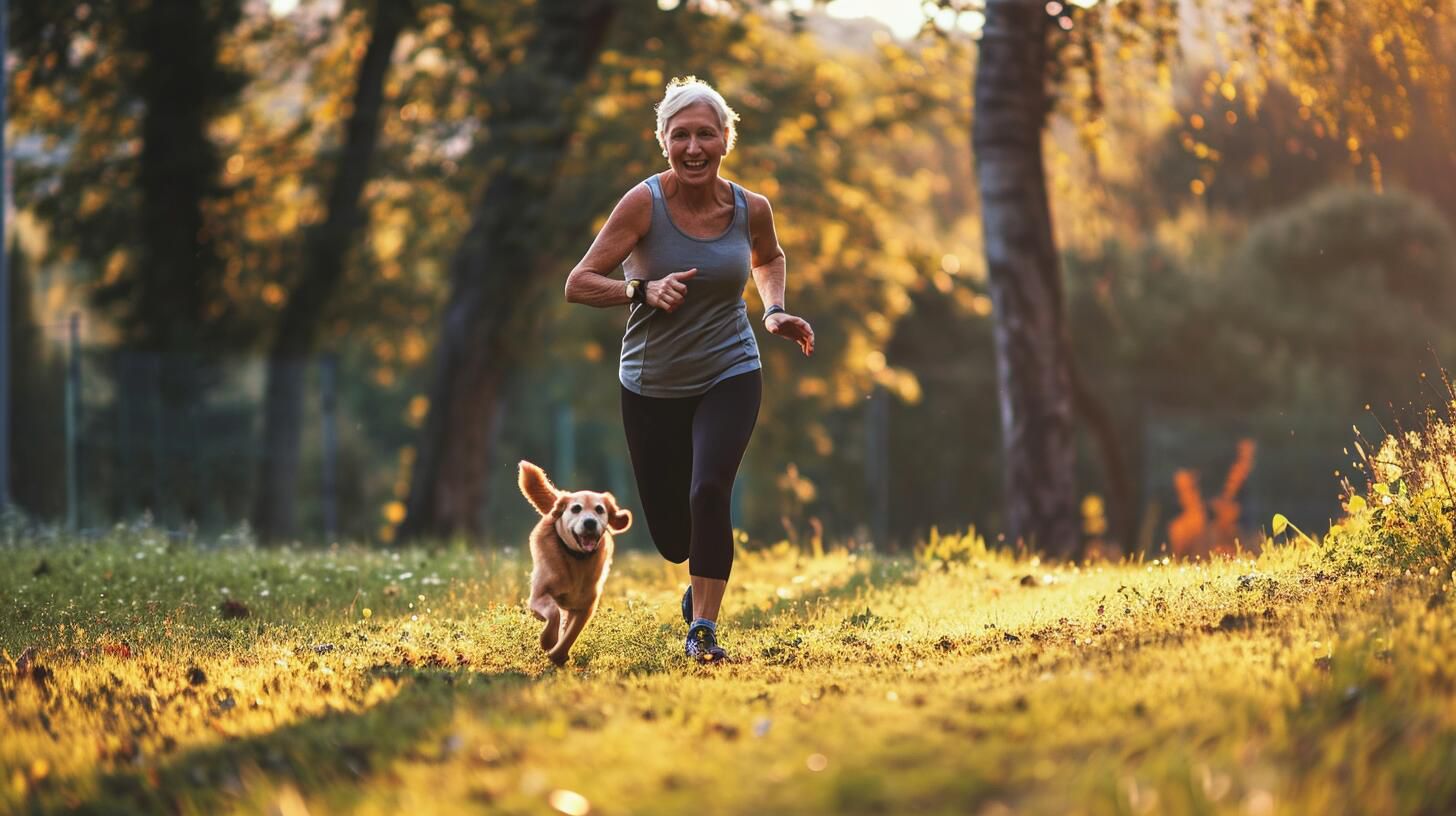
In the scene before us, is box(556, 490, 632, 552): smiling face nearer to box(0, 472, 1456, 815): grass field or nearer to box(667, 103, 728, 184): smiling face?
box(0, 472, 1456, 815): grass field

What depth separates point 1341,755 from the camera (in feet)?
12.3

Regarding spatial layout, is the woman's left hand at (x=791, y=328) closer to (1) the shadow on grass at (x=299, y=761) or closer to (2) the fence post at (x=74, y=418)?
(1) the shadow on grass at (x=299, y=761)

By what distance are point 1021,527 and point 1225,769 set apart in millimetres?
8332

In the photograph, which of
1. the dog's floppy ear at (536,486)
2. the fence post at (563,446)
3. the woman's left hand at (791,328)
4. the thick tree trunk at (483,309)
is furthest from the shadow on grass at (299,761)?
the fence post at (563,446)

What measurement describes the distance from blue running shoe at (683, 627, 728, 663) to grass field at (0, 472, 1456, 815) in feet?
0.31

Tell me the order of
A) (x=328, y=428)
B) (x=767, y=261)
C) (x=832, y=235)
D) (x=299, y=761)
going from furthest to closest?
(x=328, y=428), (x=832, y=235), (x=767, y=261), (x=299, y=761)

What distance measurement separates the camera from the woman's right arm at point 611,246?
667 cm

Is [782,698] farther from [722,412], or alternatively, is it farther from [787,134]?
[787,134]

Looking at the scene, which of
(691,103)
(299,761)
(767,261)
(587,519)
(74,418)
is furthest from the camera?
(74,418)

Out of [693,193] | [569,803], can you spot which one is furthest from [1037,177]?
[569,803]

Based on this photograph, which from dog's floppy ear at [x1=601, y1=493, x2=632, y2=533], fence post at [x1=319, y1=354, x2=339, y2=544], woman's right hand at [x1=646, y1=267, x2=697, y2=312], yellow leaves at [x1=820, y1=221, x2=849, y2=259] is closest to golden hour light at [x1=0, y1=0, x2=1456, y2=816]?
woman's right hand at [x1=646, y1=267, x2=697, y2=312]

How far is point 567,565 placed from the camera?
656 centimetres

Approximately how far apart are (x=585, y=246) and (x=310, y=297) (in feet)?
17.4

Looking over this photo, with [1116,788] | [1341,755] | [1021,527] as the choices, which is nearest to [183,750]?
[1116,788]
